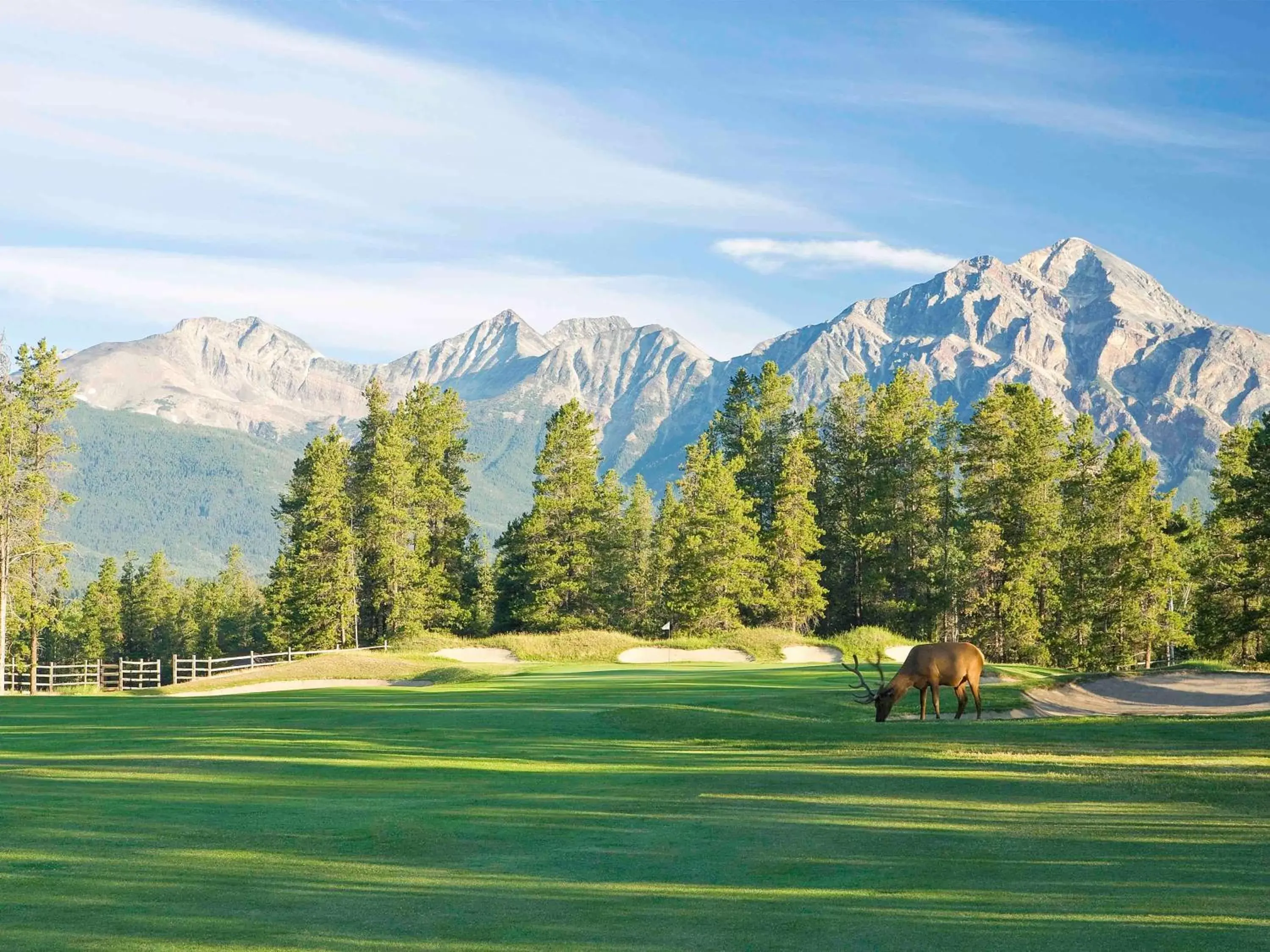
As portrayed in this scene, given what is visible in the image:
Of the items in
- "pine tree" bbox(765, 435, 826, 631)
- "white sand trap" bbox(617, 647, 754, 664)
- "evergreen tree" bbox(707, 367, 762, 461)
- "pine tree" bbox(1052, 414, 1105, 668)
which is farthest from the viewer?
"evergreen tree" bbox(707, 367, 762, 461)

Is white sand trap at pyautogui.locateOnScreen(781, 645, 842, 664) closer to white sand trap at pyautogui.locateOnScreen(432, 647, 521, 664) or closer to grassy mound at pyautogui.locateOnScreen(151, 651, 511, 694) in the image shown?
white sand trap at pyautogui.locateOnScreen(432, 647, 521, 664)

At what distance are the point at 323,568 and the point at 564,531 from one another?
14552mm

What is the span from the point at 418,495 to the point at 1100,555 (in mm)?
39761

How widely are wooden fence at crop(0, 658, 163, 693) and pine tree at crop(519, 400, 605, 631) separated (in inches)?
843

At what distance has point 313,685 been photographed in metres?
43.4

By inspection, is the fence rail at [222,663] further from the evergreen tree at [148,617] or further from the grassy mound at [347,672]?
the evergreen tree at [148,617]

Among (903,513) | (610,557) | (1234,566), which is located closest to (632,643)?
(610,557)

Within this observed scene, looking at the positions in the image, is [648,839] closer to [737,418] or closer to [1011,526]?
[1011,526]

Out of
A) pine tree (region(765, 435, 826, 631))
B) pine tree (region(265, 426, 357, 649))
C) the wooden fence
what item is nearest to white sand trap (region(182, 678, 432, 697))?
the wooden fence

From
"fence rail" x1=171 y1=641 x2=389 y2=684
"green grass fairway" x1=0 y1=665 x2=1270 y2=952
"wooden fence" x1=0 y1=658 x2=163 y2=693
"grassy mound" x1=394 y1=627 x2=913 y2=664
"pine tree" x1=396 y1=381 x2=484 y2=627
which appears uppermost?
"pine tree" x1=396 y1=381 x2=484 y2=627

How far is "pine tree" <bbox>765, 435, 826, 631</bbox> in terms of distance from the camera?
66.6m

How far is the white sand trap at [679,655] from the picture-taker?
53.2 meters

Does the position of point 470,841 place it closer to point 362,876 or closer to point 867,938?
point 362,876

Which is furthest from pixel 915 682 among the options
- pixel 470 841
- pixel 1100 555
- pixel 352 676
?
pixel 1100 555
